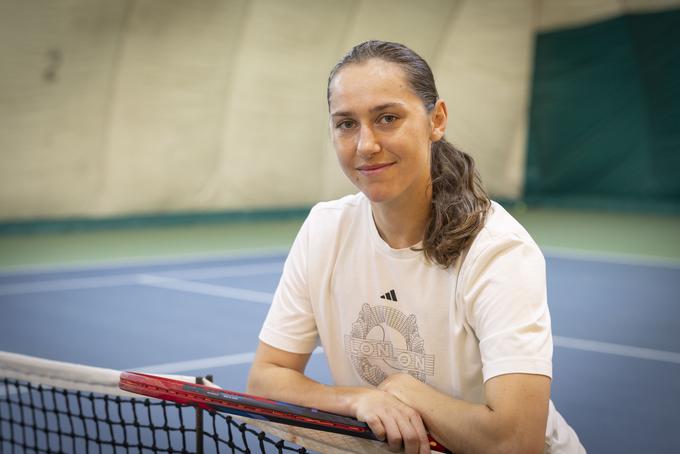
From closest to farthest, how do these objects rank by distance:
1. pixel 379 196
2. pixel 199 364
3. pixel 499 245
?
pixel 499 245 → pixel 379 196 → pixel 199 364

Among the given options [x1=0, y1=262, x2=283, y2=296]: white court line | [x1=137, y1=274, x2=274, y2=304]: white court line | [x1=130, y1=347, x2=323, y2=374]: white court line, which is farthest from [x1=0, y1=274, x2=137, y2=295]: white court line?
[x1=130, y1=347, x2=323, y2=374]: white court line

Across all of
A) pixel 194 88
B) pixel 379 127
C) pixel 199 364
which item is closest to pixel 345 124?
pixel 379 127

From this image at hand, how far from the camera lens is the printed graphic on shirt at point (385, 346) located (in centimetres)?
212

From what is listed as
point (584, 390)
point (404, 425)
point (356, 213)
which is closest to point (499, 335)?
point (404, 425)

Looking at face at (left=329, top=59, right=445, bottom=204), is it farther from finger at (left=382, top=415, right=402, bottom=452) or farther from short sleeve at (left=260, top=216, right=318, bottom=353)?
finger at (left=382, top=415, right=402, bottom=452)

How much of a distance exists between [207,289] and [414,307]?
5.78 meters

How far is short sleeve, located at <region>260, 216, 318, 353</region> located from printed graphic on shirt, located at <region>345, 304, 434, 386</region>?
146mm

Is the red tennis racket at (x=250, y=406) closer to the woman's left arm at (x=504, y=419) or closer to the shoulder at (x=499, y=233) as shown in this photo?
the woman's left arm at (x=504, y=419)

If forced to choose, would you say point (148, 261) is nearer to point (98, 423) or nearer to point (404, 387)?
point (98, 423)

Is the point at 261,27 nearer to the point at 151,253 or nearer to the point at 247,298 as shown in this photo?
the point at 151,253

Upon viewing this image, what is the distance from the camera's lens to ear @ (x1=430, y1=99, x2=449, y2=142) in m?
2.15

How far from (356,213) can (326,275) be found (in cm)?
20

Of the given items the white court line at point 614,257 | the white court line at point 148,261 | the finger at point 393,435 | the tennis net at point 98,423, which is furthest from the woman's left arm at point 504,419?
the white court line at point 614,257

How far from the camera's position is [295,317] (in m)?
2.35
